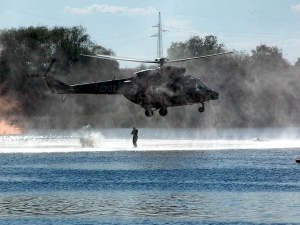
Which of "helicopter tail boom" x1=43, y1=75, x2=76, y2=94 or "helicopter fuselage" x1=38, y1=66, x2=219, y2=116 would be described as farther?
"helicopter tail boom" x1=43, y1=75, x2=76, y2=94

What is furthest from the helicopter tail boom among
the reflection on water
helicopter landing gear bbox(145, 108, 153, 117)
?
the reflection on water

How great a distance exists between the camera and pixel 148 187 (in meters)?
82.1

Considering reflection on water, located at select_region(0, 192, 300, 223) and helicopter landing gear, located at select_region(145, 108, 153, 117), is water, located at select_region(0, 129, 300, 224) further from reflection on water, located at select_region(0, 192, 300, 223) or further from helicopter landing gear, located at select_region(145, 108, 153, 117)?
helicopter landing gear, located at select_region(145, 108, 153, 117)

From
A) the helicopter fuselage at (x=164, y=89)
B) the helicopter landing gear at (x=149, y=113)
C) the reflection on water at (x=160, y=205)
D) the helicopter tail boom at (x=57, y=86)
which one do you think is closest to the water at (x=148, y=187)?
the reflection on water at (x=160, y=205)

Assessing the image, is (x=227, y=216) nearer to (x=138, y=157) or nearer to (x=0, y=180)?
(x=0, y=180)

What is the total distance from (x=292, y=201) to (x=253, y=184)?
1400cm

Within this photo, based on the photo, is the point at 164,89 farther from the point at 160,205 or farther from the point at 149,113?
the point at 160,205

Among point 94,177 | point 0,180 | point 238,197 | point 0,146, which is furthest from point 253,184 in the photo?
point 0,146

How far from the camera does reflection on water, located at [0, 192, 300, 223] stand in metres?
63.3

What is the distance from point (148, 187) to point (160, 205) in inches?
518

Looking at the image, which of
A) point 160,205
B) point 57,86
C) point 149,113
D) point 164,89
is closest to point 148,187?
point 160,205

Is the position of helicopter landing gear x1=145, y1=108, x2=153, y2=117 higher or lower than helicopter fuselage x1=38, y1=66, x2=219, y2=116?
lower

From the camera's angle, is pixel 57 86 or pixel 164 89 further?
pixel 57 86

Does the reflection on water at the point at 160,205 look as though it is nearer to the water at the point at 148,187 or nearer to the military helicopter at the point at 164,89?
the water at the point at 148,187
